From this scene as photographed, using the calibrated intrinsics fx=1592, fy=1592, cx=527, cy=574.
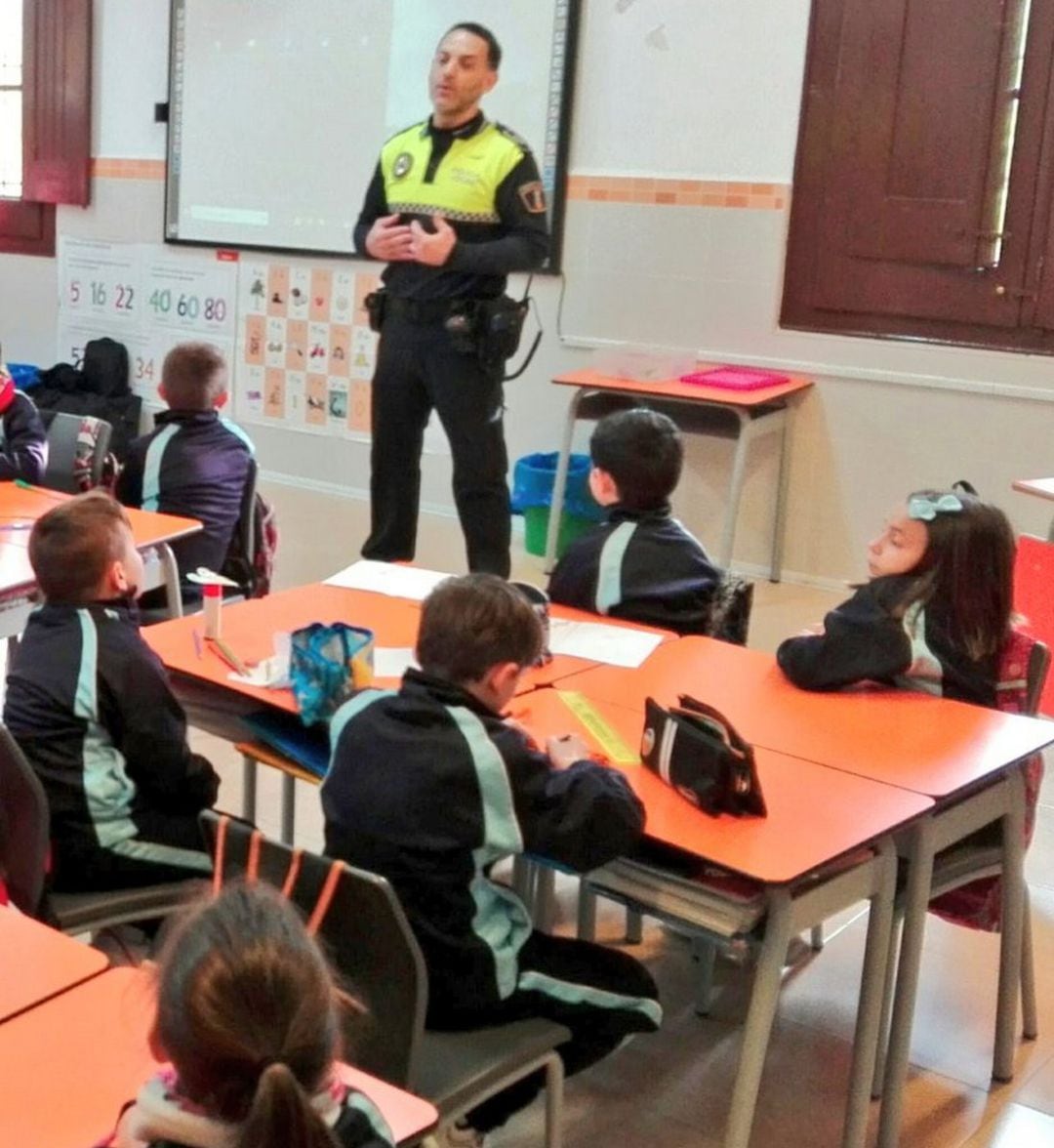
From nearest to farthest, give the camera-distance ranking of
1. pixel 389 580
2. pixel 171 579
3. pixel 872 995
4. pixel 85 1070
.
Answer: pixel 85 1070
pixel 872 995
pixel 389 580
pixel 171 579

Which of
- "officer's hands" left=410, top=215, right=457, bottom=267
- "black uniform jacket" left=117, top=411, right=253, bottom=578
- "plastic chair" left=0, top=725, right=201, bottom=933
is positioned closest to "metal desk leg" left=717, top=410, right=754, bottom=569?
"officer's hands" left=410, top=215, right=457, bottom=267

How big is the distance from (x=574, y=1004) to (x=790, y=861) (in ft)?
1.12

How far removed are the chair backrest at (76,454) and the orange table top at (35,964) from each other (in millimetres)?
A: 2570

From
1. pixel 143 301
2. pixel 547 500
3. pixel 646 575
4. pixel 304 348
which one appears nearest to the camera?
pixel 646 575

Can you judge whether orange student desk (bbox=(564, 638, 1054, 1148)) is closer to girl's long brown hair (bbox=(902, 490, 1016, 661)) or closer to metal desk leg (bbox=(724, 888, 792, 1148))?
girl's long brown hair (bbox=(902, 490, 1016, 661))

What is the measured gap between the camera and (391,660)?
2.66 metres

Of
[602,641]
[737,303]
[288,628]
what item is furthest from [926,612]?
[737,303]

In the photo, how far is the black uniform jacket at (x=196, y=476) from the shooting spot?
3889 millimetres

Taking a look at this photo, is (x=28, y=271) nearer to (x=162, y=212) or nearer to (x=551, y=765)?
(x=162, y=212)

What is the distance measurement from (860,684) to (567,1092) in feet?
2.71

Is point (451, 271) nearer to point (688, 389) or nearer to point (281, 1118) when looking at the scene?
point (688, 389)

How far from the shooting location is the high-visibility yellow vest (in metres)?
4.49

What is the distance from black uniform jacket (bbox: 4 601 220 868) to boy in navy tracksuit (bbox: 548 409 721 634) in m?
0.95

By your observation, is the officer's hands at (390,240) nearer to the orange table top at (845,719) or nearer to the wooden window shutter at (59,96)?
the orange table top at (845,719)
